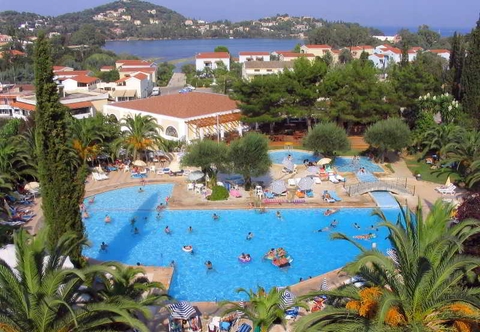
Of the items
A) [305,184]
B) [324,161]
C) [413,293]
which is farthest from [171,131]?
[413,293]

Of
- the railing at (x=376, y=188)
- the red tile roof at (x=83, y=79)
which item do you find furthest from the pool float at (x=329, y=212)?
the red tile roof at (x=83, y=79)

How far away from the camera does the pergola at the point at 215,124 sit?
1387 inches

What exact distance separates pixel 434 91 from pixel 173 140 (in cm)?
2187

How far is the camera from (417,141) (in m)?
31.6

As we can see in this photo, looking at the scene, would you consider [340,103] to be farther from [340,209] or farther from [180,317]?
[180,317]

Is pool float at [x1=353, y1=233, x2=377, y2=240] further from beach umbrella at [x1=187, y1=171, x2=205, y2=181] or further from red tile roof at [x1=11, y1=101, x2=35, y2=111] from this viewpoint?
red tile roof at [x1=11, y1=101, x2=35, y2=111]

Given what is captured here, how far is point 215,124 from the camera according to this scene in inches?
1421

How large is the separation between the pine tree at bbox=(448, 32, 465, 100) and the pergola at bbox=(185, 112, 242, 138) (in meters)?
18.3

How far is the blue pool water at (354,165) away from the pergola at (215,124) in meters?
9.13

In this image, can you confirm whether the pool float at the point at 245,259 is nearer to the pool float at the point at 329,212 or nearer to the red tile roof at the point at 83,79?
the pool float at the point at 329,212

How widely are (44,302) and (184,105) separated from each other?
102ft

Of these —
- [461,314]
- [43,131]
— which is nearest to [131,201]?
[43,131]

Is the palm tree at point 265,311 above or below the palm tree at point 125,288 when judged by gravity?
below

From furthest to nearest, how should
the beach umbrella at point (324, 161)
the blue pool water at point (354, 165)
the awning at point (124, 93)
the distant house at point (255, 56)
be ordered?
the distant house at point (255, 56), the awning at point (124, 93), the blue pool water at point (354, 165), the beach umbrella at point (324, 161)
